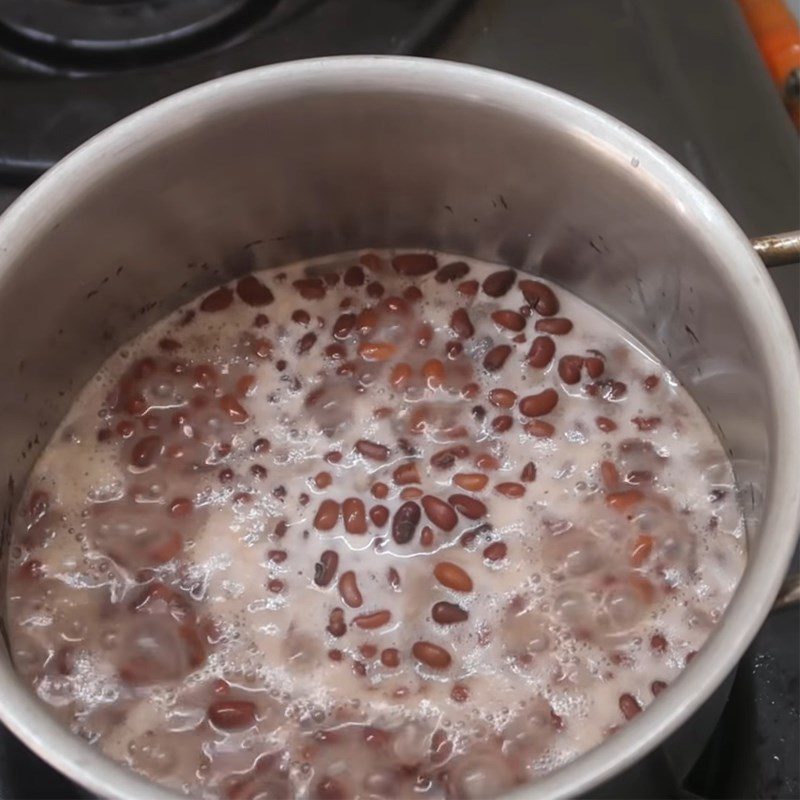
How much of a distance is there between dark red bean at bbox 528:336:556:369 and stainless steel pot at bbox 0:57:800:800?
5 centimetres

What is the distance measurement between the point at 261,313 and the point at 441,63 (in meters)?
0.25

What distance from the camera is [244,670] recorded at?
677 mm

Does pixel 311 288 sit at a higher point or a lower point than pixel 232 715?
higher

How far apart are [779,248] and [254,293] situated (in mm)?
398

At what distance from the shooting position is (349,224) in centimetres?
79

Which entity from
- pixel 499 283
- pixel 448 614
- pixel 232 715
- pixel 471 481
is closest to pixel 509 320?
pixel 499 283

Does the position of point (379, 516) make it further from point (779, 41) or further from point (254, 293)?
point (779, 41)

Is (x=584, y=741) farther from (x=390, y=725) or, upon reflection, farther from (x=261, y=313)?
(x=261, y=313)

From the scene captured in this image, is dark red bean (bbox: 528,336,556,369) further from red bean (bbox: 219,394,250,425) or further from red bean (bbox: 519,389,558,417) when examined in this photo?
red bean (bbox: 219,394,250,425)

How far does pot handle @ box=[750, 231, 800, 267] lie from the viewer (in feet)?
1.94

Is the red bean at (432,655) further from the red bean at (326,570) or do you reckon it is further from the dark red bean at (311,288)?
the dark red bean at (311,288)

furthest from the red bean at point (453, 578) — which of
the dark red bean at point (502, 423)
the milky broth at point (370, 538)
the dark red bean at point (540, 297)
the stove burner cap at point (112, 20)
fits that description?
the stove burner cap at point (112, 20)

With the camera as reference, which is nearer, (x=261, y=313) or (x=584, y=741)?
(x=584, y=741)

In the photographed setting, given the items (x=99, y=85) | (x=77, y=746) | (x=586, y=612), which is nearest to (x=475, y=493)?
(x=586, y=612)
